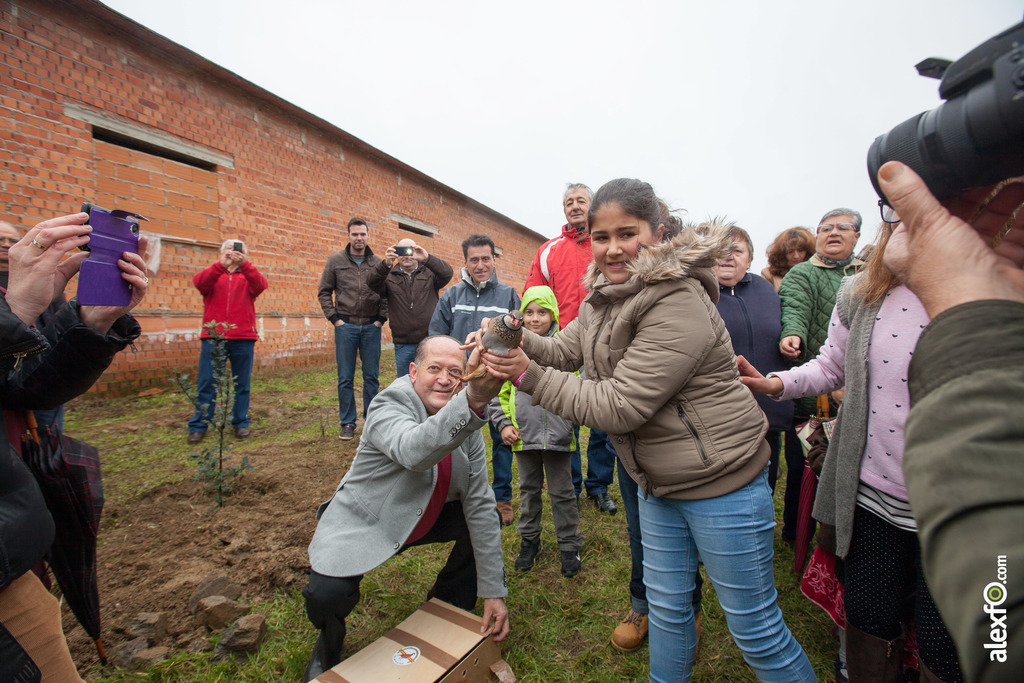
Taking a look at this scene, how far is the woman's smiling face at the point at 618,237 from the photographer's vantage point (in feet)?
5.22

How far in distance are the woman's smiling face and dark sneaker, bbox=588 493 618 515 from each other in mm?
2541

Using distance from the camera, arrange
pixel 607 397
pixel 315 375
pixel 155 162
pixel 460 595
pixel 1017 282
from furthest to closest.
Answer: pixel 315 375, pixel 155 162, pixel 460 595, pixel 607 397, pixel 1017 282

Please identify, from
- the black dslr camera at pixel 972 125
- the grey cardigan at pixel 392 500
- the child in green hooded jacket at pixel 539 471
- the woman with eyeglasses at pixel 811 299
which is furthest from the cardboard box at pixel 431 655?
the woman with eyeglasses at pixel 811 299

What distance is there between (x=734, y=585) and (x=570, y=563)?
1519 millimetres

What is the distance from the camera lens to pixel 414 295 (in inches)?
210

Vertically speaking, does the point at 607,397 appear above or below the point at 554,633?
above

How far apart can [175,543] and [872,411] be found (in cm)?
376

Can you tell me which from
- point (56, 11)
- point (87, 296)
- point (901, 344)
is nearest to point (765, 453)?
point (901, 344)

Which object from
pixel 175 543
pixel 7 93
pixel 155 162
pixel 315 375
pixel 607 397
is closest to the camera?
pixel 607 397

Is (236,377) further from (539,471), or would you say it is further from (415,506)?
(415,506)

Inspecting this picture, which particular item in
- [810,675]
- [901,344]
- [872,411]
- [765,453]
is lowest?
[810,675]

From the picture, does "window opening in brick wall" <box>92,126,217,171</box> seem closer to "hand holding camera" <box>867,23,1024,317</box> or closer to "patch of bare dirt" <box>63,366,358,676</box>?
"patch of bare dirt" <box>63,366,358,676</box>

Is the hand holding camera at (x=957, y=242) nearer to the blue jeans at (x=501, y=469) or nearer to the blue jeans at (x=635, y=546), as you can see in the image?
the blue jeans at (x=635, y=546)

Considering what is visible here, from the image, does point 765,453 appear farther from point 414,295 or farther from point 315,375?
point 315,375
